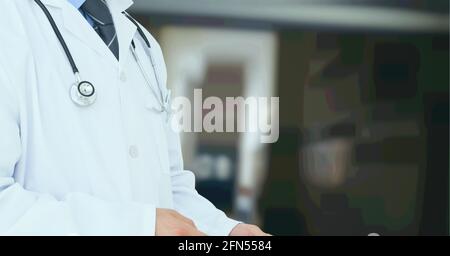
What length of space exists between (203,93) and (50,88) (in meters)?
0.95

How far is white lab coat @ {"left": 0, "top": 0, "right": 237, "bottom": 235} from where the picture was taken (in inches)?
23.5

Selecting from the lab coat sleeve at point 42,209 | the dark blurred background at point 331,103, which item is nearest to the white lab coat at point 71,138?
the lab coat sleeve at point 42,209

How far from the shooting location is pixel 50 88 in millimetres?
678

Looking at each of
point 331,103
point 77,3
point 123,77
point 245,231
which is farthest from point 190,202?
point 331,103

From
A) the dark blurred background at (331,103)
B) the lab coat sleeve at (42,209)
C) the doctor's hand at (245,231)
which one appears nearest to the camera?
the lab coat sleeve at (42,209)

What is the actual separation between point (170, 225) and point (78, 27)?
0.34 m

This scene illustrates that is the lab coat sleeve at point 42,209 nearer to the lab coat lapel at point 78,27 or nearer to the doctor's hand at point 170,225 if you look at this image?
the doctor's hand at point 170,225

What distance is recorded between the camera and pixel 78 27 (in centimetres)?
74

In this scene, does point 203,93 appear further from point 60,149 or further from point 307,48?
point 60,149

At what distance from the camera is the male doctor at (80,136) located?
600 mm

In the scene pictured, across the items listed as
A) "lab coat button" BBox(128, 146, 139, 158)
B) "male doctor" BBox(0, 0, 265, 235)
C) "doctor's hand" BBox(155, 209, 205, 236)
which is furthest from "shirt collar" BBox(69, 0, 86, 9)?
"doctor's hand" BBox(155, 209, 205, 236)

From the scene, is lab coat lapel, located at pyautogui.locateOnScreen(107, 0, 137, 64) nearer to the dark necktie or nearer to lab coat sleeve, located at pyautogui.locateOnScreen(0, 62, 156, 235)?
the dark necktie

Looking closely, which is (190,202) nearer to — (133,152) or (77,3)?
(133,152)
